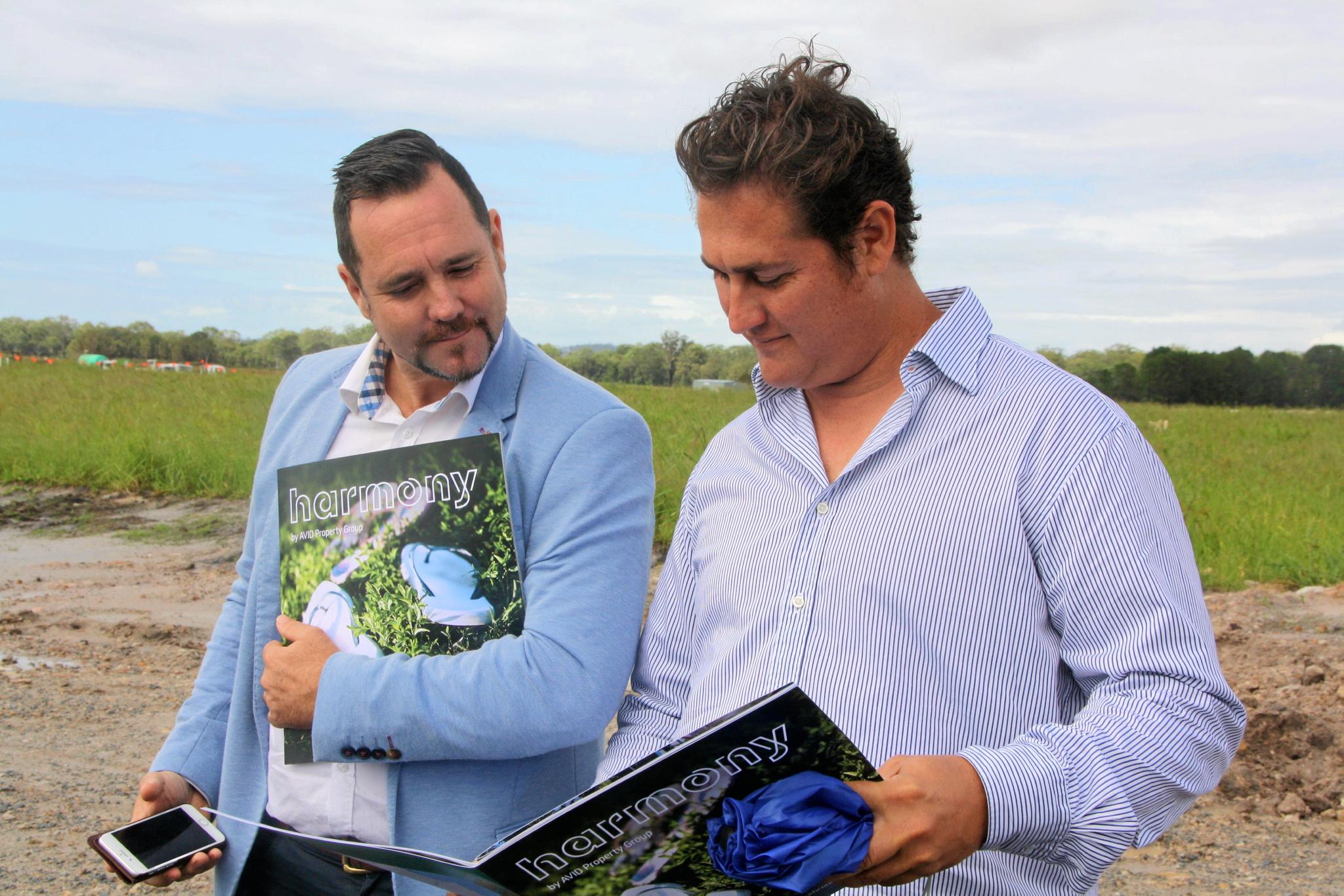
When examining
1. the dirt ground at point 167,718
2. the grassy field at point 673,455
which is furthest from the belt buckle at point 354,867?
the grassy field at point 673,455

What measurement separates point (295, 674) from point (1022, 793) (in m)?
1.13

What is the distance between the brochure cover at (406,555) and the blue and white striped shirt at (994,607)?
1.14 feet

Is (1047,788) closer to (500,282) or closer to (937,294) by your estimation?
(937,294)

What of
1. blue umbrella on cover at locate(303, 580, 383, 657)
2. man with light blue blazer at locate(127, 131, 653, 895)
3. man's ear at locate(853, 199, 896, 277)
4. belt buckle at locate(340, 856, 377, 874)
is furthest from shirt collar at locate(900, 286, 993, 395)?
belt buckle at locate(340, 856, 377, 874)

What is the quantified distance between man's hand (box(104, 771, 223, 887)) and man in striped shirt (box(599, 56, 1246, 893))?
705mm

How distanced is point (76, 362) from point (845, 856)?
31.5m

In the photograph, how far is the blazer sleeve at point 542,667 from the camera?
1710mm

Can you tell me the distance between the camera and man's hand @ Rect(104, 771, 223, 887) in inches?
74.0

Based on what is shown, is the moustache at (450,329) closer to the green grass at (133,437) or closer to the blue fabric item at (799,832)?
the blue fabric item at (799,832)

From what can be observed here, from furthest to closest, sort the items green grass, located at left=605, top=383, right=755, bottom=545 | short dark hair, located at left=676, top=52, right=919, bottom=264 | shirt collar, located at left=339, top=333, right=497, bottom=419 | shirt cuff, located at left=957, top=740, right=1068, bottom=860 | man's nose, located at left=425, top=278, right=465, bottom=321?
green grass, located at left=605, top=383, right=755, bottom=545, shirt collar, located at left=339, top=333, right=497, bottom=419, man's nose, located at left=425, top=278, right=465, bottom=321, short dark hair, located at left=676, top=52, right=919, bottom=264, shirt cuff, located at left=957, top=740, right=1068, bottom=860

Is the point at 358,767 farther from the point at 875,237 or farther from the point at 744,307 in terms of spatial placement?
the point at 875,237

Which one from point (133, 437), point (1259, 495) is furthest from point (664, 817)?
point (133, 437)

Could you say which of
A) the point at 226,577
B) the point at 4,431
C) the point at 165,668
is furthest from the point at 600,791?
the point at 4,431

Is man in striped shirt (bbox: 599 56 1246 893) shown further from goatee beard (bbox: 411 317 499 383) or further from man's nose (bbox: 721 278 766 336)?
goatee beard (bbox: 411 317 499 383)
